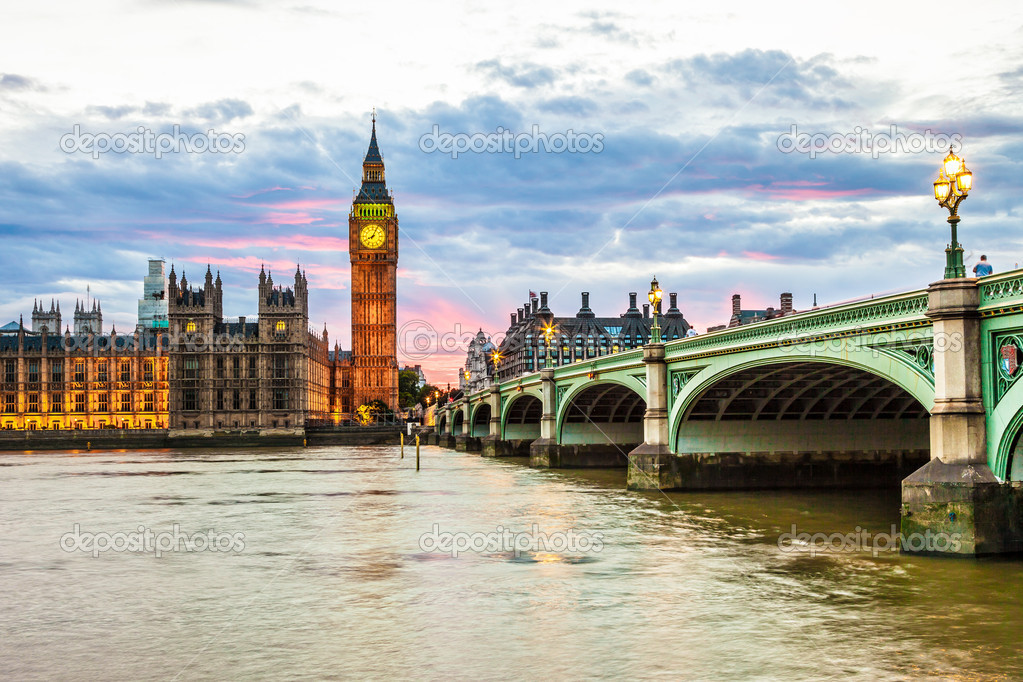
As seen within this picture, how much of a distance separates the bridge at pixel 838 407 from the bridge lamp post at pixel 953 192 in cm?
57

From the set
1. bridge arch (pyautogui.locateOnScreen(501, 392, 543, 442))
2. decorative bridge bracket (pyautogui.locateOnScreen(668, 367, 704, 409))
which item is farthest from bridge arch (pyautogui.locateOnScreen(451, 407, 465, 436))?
decorative bridge bracket (pyautogui.locateOnScreen(668, 367, 704, 409))

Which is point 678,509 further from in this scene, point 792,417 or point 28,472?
point 28,472

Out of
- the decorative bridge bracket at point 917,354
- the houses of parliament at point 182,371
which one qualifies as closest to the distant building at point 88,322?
the houses of parliament at point 182,371

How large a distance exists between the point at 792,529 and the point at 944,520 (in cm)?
773

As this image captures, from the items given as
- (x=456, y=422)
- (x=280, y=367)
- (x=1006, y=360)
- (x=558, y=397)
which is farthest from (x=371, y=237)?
(x=1006, y=360)

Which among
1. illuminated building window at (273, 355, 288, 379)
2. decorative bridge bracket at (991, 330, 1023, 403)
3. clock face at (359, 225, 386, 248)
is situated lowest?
decorative bridge bracket at (991, 330, 1023, 403)

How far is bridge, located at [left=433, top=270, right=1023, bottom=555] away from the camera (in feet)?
64.7

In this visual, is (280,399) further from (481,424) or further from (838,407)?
(838,407)

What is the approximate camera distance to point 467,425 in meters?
104

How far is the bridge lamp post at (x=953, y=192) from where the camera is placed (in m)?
20.5

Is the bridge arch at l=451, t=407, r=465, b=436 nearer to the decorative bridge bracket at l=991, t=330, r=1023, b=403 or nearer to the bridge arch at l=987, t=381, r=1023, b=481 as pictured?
the bridge arch at l=987, t=381, r=1023, b=481

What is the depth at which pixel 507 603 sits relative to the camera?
17.3m

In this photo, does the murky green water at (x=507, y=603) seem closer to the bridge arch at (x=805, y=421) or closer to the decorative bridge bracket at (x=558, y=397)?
the bridge arch at (x=805, y=421)

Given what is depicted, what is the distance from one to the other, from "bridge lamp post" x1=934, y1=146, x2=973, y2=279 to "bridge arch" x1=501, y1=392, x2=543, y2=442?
190 feet
